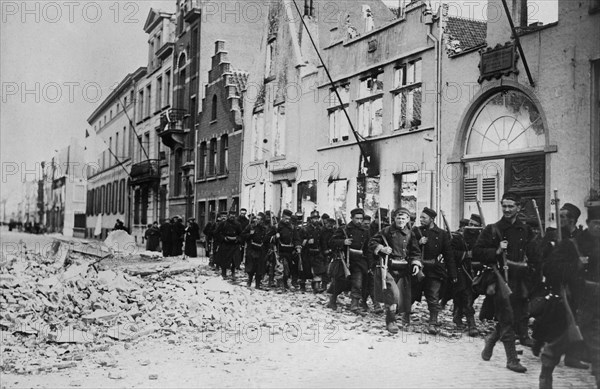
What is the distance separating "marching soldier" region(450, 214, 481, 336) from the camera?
33.9 ft

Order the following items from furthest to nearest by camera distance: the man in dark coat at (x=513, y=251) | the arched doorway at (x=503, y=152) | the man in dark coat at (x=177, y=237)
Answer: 1. the man in dark coat at (x=177, y=237)
2. the arched doorway at (x=503, y=152)
3. the man in dark coat at (x=513, y=251)

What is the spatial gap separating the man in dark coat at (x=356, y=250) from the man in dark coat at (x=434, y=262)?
169 cm

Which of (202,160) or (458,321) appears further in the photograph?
(202,160)

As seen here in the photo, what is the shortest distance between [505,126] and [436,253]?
241 inches

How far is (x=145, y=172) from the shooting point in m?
40.8

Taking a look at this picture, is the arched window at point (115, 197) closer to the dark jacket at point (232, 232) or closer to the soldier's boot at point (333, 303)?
the dark jacket at point (232, 232)

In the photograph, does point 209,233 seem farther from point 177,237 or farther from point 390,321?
point 390,321

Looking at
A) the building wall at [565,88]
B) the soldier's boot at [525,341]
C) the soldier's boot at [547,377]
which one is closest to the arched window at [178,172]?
the building wall at [565,88]

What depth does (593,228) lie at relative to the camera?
281 inches

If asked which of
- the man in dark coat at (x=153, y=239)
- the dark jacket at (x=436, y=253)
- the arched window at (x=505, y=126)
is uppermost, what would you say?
the arched window at (x=505, y=126)

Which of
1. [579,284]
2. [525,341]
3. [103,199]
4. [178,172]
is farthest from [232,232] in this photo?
[103,199]

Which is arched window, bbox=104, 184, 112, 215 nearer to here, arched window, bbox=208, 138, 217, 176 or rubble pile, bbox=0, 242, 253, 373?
arched window, bbox=208, 138, 217, 176

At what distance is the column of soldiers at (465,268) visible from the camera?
22.3 ft

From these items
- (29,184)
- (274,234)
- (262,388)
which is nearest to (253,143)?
(274,234)
